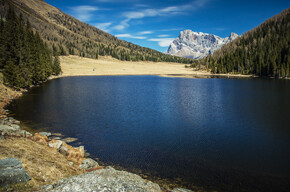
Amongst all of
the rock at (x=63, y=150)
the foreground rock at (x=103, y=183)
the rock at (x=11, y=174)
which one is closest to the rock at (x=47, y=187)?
the foreground rock at (x=103, y=183)

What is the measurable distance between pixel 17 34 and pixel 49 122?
33246 mm

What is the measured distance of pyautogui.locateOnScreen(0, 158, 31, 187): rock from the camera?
715cm

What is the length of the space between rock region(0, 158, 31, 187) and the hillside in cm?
11563

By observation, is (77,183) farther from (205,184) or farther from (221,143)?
(221,143)

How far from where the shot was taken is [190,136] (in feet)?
63.8

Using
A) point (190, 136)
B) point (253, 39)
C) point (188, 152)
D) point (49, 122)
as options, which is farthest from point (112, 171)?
point (253, 39)

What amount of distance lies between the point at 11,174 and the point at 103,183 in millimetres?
3468

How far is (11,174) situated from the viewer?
7.37m

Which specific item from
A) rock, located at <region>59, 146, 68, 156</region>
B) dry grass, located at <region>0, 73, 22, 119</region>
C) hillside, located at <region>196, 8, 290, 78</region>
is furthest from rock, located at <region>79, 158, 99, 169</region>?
hillside, located at <region>196, 8, 290, 78</region>

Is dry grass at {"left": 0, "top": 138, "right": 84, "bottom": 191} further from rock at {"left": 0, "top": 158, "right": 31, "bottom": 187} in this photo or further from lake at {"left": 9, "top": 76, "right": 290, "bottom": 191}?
lake at {"left": 9, "top": 76, "right": 290, "bottom": 191}

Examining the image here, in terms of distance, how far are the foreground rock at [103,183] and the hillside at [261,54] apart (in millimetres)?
111818

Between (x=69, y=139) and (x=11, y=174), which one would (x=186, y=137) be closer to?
(x=69, y=139)

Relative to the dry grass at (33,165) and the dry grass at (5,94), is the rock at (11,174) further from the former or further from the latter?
the dry grass at (5,94)

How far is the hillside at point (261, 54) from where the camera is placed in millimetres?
106062
